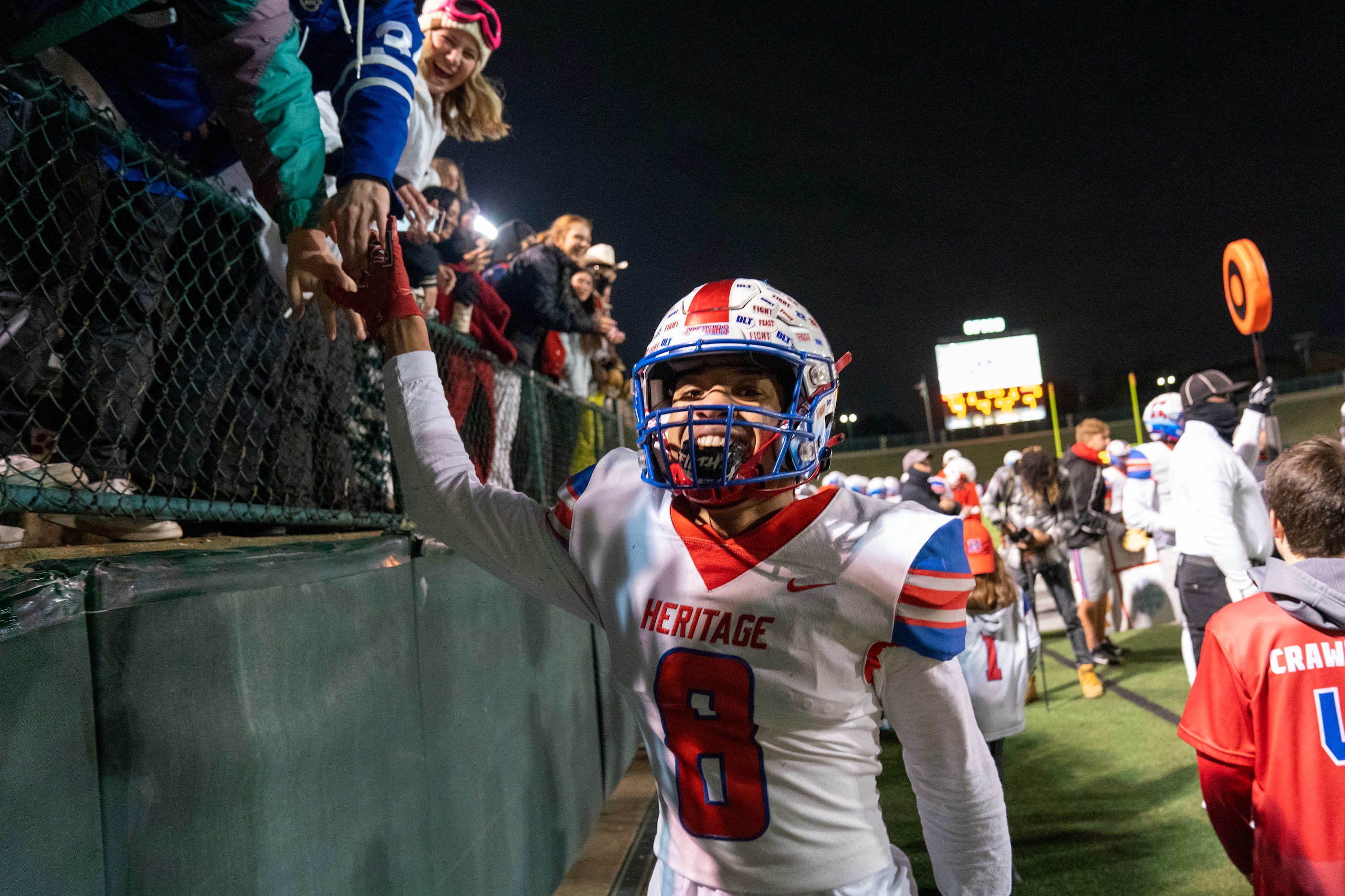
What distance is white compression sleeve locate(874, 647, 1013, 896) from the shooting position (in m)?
1.72

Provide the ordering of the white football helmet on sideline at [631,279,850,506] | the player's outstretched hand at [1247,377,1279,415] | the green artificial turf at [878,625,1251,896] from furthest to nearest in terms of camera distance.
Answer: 1. the player's outstretched hand at [1247,377,1279,415]
2. the green artificial turf at [878,625,1251,896]
3. the white football helmet on sideline at [631,279,850,506]

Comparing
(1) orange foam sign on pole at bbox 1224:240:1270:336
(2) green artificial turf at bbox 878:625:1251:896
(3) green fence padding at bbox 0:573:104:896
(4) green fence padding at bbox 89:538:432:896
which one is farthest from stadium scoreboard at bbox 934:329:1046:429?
(3) green fence padding at bbox 0:573:104:896

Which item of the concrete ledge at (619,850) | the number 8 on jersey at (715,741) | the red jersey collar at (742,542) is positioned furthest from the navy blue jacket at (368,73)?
the concrete ledge at (619,850)

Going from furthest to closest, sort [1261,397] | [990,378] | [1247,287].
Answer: [990,378] → [1247,287] → [1261,397]

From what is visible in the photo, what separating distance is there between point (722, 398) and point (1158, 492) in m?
9.75

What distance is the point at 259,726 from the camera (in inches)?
69.9

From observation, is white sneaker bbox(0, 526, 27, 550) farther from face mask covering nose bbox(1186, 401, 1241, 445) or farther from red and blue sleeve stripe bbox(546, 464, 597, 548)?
face mask covering nose bbox(1186, 401, 1241, 445)

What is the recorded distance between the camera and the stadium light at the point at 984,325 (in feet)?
104

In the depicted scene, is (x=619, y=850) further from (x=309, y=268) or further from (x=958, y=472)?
(x=958, y=472)

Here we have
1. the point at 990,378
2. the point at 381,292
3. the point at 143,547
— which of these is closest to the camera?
the point at 143,547

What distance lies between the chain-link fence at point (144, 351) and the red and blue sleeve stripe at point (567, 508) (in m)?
0.79

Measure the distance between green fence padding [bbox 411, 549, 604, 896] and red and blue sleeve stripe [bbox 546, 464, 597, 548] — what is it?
0.90m

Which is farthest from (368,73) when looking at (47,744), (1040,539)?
(1040,539)

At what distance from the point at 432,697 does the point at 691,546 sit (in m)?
1.29
